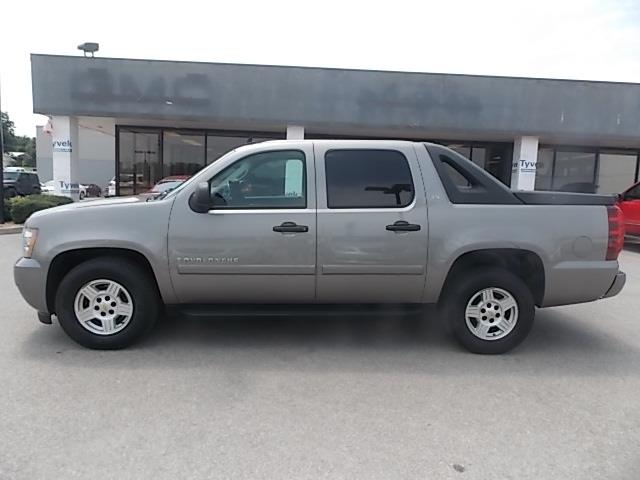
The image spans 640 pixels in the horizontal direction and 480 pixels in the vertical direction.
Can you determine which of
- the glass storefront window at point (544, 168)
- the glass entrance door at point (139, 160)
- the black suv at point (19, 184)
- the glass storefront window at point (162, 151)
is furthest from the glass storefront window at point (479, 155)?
the black suv at point (19, 184)

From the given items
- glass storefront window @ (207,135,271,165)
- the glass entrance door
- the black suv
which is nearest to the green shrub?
the glass entrance door

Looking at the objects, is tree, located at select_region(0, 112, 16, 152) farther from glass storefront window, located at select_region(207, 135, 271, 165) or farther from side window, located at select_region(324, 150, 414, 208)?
side window, located at select_region(324, 150, 414, 208)

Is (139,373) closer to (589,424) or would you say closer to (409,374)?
(409,374)

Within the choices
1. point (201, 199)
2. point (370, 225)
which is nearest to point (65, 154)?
point (201, 199)

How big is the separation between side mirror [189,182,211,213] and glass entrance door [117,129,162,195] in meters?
15.5

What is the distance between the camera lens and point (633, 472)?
9.18ft

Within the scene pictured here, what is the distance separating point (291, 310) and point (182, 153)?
52.7 feet

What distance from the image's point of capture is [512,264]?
4.76 m

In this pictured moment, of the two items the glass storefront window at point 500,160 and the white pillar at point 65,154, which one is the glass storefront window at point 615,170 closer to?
the glass storefront window at point 500,160

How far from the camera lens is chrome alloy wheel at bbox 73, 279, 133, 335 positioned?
445 cm

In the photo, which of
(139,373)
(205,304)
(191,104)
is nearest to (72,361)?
(139,373)

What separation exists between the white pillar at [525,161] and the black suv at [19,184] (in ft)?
69.4

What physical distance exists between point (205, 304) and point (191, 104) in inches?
449

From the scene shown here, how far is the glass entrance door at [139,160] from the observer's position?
18.8 meters
